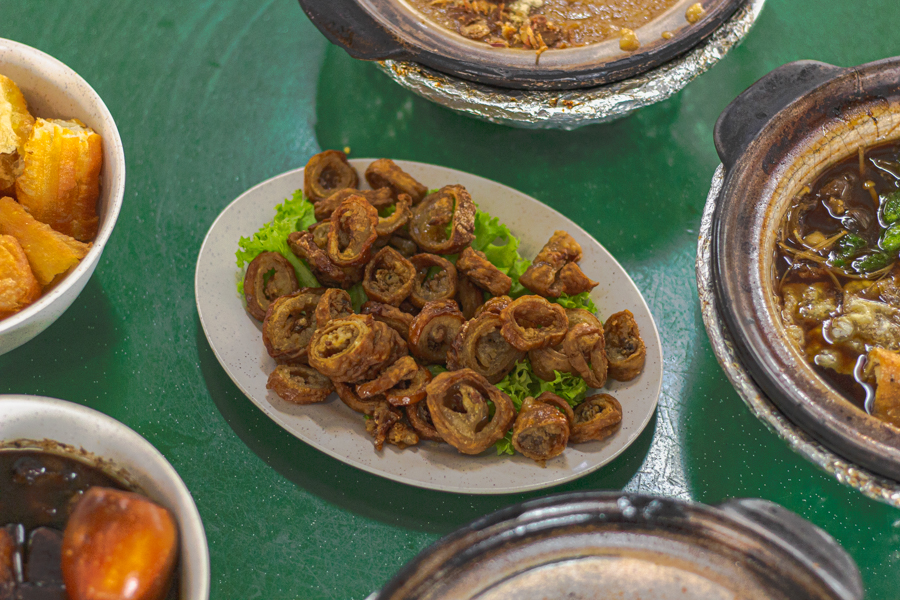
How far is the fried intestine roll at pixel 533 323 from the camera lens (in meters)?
1.73

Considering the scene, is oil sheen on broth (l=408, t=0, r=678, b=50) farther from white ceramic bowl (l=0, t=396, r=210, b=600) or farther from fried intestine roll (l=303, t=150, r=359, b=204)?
white ceramic bowl (l=0, t=396, r=210, b=600)

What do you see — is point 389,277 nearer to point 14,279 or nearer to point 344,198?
point 344,198

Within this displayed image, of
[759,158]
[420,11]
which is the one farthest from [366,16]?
[759,158]

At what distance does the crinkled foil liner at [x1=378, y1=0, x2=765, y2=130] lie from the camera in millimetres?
1965

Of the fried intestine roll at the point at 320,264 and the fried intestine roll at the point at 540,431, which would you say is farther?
the fried intestine roll at the point at 320,264

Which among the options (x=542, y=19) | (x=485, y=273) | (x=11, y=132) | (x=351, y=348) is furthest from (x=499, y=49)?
(x=11, y=132)

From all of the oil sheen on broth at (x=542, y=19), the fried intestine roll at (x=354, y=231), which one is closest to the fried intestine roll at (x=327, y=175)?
the fried intestine roll at (x=354, y=231)

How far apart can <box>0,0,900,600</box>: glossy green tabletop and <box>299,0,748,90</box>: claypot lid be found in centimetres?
41

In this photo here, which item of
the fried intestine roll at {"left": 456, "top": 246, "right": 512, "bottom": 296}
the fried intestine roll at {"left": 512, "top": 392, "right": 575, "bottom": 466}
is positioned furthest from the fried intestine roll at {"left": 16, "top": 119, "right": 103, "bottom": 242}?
the fried intestine roll at {"left": 512, "top": 392, "right": 575, "bottom": 466}

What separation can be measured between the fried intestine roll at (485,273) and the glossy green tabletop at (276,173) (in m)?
0.49

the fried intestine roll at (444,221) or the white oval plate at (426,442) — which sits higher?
the fried intestine roll at (444,221)

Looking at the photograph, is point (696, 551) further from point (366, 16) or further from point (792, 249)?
point (366, 16)

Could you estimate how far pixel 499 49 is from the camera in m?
2.01

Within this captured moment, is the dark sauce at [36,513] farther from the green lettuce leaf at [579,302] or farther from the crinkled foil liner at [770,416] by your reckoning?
the crinkled foil liner at [770,416]
